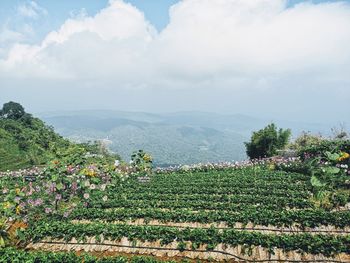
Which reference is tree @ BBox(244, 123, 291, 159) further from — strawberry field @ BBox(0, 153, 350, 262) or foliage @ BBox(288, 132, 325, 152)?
strawberry field @ BBox(0, 153, 350, 262)

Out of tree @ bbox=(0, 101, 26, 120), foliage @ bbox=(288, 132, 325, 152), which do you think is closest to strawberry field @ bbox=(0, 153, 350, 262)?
foliage @ bbox=(288, 132, 325, 152)

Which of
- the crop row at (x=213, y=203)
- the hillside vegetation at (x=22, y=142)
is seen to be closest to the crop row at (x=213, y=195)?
the crop row at (x=213, y=203)

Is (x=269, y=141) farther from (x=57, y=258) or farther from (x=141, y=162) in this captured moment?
(x=57, y=258)

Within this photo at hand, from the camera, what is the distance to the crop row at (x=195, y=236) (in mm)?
15453

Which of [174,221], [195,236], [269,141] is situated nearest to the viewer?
[195,236]

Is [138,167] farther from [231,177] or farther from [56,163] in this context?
[56,163]

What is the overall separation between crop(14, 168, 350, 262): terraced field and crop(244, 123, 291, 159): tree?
29.8m

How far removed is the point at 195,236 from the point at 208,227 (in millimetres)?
2586

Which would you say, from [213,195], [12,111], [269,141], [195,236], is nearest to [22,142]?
[12,111]

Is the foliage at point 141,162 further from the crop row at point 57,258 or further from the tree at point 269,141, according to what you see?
the tree at point 269,141

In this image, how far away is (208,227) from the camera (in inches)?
761

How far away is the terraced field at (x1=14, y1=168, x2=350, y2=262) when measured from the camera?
1578cm

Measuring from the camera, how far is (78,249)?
58.3 feet

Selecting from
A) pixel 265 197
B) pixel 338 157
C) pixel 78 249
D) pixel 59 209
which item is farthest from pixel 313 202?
pixel 59 209
